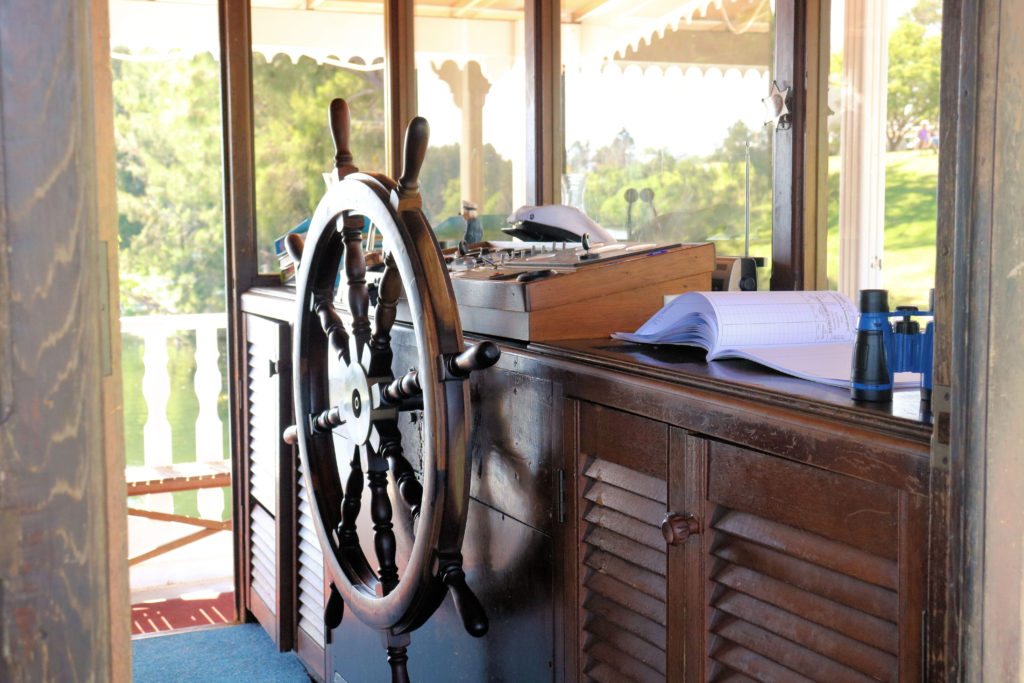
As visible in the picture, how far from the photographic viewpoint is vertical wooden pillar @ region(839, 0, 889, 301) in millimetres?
1770

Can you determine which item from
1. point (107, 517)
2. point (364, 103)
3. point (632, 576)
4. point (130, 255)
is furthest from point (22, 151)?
point (130, 255)

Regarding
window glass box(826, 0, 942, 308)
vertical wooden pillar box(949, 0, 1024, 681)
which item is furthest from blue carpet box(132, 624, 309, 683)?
vertical wooden pillar box(949, 0, 1024, 681)

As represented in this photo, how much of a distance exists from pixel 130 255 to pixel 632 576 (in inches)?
349

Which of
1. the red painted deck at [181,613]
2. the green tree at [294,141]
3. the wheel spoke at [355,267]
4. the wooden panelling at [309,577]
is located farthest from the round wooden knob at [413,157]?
the red painted deck at [181,613]

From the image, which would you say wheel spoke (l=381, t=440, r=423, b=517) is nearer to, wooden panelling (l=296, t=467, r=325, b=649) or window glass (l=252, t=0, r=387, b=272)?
wooden panelling (l=296, t=467, r=325, b=649)

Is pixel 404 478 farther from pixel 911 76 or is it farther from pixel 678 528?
pixel 911 76

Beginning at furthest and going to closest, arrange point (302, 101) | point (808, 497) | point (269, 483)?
point (302, 101)
point (269, 483)
point (808, 497)

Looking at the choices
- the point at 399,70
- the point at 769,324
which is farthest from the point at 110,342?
the point at 399,70

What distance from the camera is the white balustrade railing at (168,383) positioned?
514 centimetres

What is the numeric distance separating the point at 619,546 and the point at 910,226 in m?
0.76

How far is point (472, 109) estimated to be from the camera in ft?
9.74

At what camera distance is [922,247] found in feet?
5.74

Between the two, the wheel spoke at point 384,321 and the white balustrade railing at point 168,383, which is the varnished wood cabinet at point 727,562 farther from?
the white balustrade railing at point 168,383

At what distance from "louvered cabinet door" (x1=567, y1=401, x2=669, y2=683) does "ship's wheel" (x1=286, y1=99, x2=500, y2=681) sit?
6.4 inches
